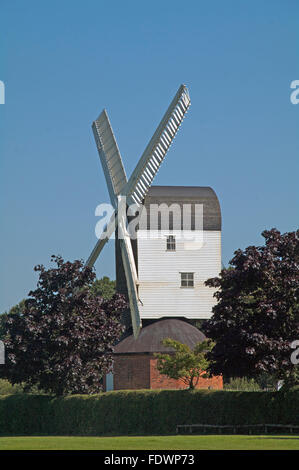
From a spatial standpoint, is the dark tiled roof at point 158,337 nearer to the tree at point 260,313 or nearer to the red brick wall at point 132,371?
the red brick wall at point 132,371

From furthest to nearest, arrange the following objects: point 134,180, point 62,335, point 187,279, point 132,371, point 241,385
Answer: point 241,385 < point 134,180 < point 187,279 < point 132,371 < point 62,335

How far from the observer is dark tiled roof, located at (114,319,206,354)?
5441cm

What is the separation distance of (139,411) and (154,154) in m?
20.1

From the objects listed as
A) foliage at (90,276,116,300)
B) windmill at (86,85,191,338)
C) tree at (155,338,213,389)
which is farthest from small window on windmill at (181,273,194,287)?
foliage at (90,276,116,300)

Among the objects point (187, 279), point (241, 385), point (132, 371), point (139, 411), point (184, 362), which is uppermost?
point (187, 279)

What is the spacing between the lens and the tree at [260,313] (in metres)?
37.9

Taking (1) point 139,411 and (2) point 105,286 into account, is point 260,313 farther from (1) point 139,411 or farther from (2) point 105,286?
(2) point 105,286

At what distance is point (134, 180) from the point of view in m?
57.3

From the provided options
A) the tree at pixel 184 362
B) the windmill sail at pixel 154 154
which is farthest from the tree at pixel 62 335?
the windmill sail at pixel 154 154

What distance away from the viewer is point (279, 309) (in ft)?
126

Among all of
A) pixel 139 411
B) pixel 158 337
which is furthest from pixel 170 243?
pixel 139 411

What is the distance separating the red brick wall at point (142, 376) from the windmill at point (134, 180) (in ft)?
7.01

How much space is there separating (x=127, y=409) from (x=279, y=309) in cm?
999

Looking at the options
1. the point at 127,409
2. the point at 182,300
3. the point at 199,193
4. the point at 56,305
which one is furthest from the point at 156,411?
the point at 199,193
